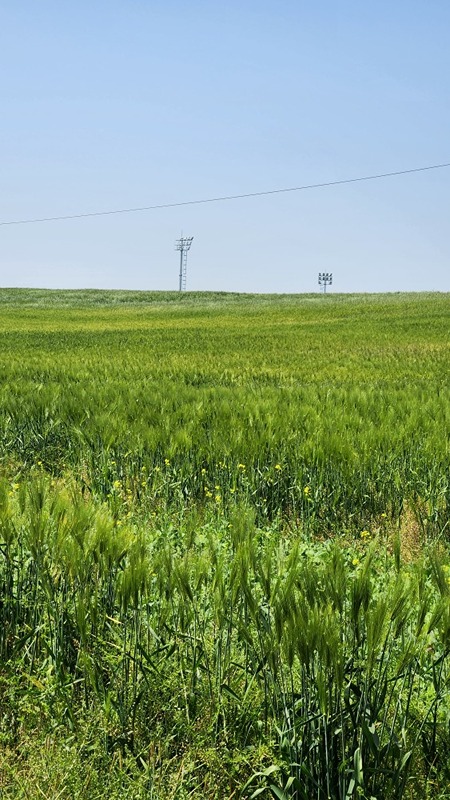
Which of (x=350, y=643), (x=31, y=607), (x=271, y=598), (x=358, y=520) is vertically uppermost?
(x=271, y=598)

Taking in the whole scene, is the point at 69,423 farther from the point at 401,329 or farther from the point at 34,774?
the point at 401,329

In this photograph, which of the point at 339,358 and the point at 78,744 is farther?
the point at 339,358

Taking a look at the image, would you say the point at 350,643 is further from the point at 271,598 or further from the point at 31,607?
the point at 31,607

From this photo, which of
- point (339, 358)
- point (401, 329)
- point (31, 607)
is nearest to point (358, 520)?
point (31, 607)

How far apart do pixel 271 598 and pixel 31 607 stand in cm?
127

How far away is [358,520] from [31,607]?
10.2 ft

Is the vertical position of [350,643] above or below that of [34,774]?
above

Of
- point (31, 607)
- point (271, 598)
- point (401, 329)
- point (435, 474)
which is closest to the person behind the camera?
point (271, 598)

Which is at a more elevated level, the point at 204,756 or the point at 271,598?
the point at 271,598

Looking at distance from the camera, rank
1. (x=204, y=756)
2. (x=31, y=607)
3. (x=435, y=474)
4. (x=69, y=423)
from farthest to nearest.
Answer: (x=69, y=423), (x=435, y=474), (x=31, y=607), (x=204, y=756)

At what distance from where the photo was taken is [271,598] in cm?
203

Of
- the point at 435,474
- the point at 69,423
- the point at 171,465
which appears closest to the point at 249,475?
the point at 171,465

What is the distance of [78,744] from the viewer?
7.63ft

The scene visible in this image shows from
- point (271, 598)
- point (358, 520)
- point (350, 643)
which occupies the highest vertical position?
point (271, 598)
